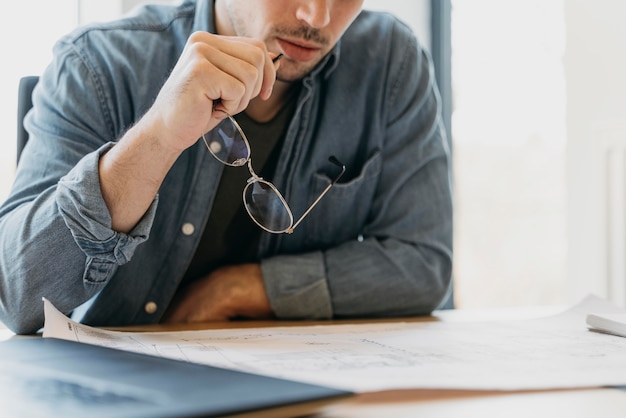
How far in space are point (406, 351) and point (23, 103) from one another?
0.90 meters

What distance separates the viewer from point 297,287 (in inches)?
47.3

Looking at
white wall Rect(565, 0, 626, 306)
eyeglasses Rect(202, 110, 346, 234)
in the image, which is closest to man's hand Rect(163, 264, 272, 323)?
eyeglasses Rect(202, 110, 346, 234)

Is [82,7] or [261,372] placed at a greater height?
[82,7]

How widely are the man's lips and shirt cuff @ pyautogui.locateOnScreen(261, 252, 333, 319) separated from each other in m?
0.34

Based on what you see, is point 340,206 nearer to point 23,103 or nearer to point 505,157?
point 23,103

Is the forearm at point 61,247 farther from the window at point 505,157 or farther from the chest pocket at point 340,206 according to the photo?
the window at point 505,157

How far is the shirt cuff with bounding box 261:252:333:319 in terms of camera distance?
3.92ft

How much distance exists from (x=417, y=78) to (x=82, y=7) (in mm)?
1244

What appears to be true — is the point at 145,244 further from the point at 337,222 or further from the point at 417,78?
the point at 417,78

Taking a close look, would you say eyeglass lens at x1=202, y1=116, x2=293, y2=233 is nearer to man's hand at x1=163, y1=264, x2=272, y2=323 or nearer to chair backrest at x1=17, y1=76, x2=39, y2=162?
man's hand at x1=163, y1=264, x2=272, y2=323

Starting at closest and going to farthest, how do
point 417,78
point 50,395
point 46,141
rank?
point 50,395 → point 46,141 → point 417,78

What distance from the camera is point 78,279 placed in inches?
42.1

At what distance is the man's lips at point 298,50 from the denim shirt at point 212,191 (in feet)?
0.27

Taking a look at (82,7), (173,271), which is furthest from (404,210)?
(82,7)
